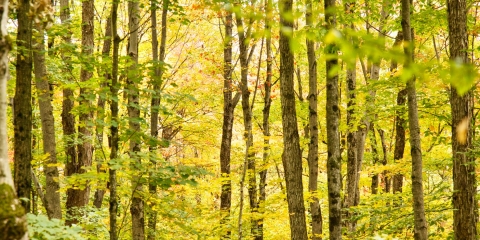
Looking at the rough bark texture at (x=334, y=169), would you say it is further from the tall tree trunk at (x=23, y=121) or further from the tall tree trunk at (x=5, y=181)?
the tall tree trunk at (x=5, y=181)

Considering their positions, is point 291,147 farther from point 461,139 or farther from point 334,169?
point 461,139

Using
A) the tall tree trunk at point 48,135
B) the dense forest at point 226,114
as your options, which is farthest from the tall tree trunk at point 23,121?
the tall tree trunk at point 48,135

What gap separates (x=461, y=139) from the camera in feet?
22.3

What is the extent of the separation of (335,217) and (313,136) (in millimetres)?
2540

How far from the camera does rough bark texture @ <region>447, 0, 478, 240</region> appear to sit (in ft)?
21.8

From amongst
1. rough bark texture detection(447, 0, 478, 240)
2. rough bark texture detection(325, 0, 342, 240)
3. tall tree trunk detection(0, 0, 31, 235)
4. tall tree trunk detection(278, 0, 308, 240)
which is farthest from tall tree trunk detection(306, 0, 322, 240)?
tall tree trunk detection(0, 0, 31, 235)

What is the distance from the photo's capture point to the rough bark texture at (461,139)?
665 cm

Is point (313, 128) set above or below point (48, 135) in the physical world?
above

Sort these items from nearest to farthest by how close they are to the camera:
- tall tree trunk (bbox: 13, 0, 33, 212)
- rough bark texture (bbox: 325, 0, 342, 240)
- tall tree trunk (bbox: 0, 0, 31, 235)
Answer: tall tree trunk (bbox: 0, 0, 31, 235), tall tree trunk (bbox: 13, 0, 33, 212), rough bark texture (bbox: 325, 0, 342, 240)

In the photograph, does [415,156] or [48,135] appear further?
[415,156]

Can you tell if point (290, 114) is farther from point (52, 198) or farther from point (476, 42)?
point (476, 42)

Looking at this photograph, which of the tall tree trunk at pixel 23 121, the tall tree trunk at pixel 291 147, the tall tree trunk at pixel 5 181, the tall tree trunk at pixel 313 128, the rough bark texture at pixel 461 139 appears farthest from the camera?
the tall tree trunk at pixel 313 128

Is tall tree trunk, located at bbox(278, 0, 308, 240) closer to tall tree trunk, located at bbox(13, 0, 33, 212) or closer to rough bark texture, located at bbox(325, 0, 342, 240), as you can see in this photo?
rough bark texture, located at bbox(325, 0, 342, 240)

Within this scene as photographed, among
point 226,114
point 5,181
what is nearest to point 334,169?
point 5,181
